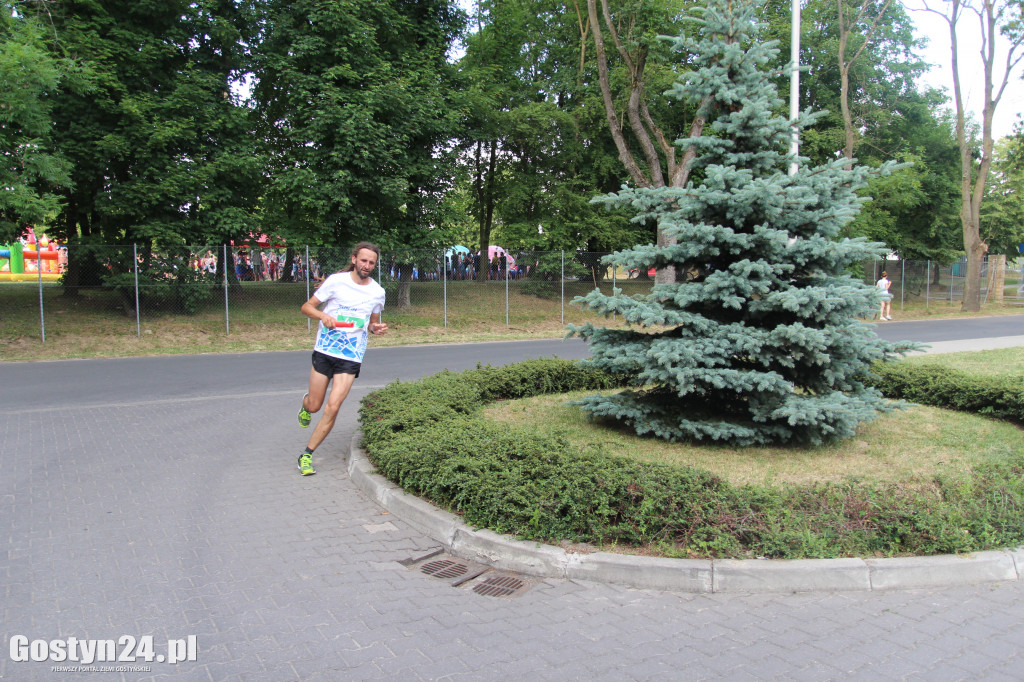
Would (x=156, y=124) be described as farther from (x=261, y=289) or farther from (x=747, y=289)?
(x=747, y=289)

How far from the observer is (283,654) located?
326cm

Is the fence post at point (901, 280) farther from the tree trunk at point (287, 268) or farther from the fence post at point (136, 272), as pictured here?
the fence post at point (136, 272)

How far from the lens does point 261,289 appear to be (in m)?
20.0

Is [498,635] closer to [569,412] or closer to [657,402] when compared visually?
[657,402]

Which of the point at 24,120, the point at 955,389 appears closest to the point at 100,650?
the point at 955,389

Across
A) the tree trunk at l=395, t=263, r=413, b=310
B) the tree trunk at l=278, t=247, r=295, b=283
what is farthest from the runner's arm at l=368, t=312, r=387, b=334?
the tree trunk at l=395, t=263, r=413, b=310

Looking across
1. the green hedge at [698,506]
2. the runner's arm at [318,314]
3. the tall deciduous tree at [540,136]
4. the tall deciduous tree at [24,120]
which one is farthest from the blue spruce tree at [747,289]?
the tall deciduous tree at [540,136]

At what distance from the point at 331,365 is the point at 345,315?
0.49 meters

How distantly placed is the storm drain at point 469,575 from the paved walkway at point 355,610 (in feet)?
0.28

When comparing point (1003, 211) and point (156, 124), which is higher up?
point (1003, 211)

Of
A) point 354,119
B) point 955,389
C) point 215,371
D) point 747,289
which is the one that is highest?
point 354,119

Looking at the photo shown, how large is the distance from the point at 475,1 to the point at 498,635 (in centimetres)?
2847

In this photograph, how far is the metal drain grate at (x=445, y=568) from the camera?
13.9 feet

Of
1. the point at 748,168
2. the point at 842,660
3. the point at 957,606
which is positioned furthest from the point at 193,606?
the point at 748,168
